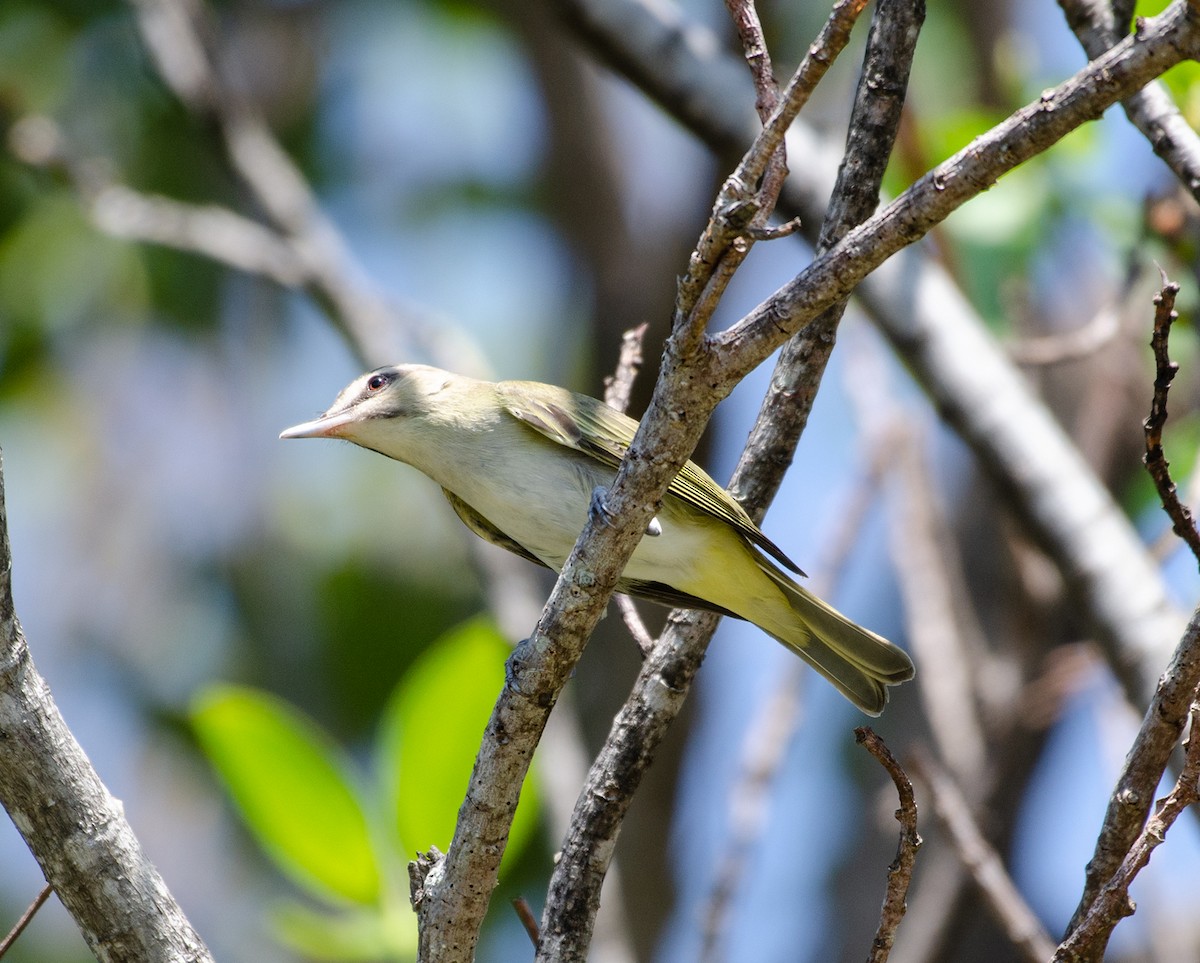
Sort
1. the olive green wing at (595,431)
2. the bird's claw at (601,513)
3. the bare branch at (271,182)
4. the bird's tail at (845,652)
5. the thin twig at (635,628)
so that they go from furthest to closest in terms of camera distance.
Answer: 1. the bare branch at (271,182)
2. the bird's tail at (845,652)
3. the olive green wing at (595,431)
4. the thin twig at (635,628)
5. the bird's claw at (601,513)

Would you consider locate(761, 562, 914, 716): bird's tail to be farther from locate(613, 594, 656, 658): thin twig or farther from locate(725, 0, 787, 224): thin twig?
locate(725, 0, 787, 224): thin twig

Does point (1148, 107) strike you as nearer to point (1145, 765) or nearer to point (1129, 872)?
point (1145, 765)

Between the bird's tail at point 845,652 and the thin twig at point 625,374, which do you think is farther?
the bird's tail at point 845,652

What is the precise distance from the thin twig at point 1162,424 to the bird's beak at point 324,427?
2.39 meters

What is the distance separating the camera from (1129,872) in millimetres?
1886

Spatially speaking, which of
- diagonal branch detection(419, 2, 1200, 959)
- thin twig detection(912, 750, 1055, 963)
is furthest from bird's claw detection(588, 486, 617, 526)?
thin twig detection(912, 750, 1055, 963)

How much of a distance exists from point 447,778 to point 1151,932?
2.31 metres

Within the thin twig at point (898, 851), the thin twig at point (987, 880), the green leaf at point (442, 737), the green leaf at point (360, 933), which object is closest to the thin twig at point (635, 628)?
the green leaf at point (442, 737)

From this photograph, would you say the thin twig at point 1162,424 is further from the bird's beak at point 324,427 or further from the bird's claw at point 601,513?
the bird's beak at point 324,427

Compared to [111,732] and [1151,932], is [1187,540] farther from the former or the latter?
[111,732]

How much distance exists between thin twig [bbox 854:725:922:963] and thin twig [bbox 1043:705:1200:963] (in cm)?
26

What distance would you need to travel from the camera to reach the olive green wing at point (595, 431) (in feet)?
11.1

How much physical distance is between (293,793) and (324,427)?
40.4 inches

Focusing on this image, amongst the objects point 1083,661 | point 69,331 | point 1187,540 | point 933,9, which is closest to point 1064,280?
point 933,9
